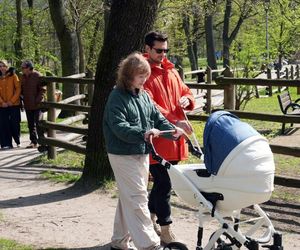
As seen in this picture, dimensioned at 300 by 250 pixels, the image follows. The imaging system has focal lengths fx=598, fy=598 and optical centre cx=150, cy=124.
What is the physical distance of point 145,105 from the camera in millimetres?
5047

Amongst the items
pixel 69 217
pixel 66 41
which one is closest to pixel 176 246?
pixel 69 217

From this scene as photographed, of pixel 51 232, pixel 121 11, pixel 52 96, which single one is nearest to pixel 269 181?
pixel 51 232

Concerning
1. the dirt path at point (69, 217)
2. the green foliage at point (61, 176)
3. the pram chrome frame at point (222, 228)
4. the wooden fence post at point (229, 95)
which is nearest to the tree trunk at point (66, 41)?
the green foliage at point (61, 176)

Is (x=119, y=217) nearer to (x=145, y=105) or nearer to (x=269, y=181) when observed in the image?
(x=145, y=105)

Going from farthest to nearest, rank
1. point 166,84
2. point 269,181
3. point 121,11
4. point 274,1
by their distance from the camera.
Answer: point 274,1
point 121,11
point 166,84
point 269,181

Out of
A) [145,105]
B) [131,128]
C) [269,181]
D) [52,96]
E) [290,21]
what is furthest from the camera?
[290,21]

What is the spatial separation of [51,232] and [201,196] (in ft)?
7.20

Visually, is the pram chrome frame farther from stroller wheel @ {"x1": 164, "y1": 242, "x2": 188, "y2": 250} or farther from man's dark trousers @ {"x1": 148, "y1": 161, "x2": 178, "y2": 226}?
man's dark trousers @ {"x1": 148, "y1": 161, "x2": 178, "y2": 226}

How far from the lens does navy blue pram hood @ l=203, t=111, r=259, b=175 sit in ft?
14.4

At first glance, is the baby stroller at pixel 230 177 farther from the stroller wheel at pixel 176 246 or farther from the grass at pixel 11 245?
the grass at pixel 11 245

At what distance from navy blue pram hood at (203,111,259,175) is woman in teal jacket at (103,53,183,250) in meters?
0.42

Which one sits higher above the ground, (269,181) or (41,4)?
(41,4)

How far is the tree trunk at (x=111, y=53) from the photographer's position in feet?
23.8

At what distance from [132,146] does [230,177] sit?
2.97ft
